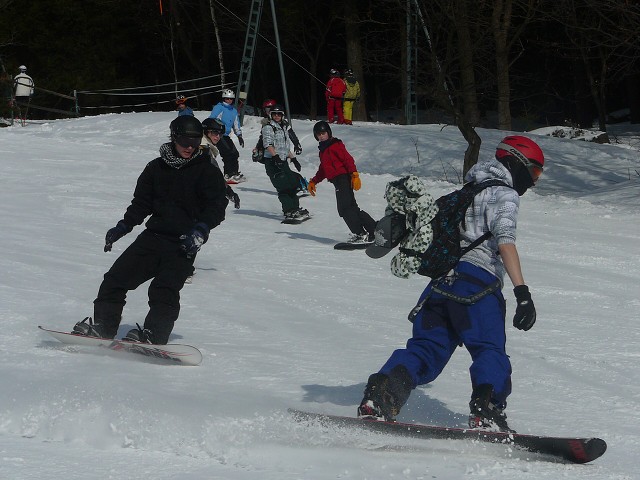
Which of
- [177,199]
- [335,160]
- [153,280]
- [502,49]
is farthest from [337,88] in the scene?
[153,280]

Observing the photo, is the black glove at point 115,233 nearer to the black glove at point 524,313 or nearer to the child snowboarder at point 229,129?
the black glove at point 524,313

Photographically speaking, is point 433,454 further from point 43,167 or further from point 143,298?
point 43,167

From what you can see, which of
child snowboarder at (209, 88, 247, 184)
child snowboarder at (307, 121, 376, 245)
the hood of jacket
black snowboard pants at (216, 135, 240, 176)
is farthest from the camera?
child snowboarder at (209, 88, 247, 184)

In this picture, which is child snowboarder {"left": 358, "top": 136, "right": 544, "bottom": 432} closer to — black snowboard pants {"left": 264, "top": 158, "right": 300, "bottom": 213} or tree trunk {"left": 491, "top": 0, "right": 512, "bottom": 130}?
black snowboard pants {"left": 264, "top": 158, "right": 300, "bottom": 213}

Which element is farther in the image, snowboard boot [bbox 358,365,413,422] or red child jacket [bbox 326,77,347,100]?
red child jacket [bbox 326,77,347,100]

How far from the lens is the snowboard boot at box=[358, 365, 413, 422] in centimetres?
527

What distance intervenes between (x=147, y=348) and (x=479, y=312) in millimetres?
2397

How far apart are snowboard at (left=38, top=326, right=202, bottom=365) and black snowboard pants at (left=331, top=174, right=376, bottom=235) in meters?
5.94

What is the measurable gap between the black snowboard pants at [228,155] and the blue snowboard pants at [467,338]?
12.1 metres

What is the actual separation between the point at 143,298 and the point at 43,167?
376 inches

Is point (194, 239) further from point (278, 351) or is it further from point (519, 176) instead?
point (519, 176)

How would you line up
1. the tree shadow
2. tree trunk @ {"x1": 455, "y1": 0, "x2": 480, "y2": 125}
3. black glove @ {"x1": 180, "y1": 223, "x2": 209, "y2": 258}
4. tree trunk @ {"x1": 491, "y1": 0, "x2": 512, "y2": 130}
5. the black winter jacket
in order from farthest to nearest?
1. tree trunk @ {"x1": 491, "y1": 0, "x2": 512, "y2": 130}
2. tree trunk @ {"x1": 455, "y1": 0, "x2": 480, "y2": 125}
3. the tree shadow
4. the black winter jacket
5. black glove @ {"x1": 180, "y1": 223, "x2": 209, "y2": 258}

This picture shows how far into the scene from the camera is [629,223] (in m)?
14.9

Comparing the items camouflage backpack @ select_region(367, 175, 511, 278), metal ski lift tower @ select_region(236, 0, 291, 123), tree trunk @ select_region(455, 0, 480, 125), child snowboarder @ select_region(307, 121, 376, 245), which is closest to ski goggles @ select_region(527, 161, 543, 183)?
camouflage backpack @ select_region(367, 175, 511, 278)
